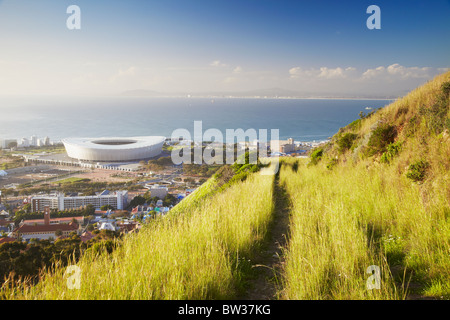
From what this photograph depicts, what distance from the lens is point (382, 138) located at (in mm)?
6684

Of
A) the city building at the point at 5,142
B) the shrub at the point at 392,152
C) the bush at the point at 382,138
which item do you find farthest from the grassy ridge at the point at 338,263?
the city building at the point at 5,142

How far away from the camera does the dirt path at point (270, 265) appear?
246 centimetres

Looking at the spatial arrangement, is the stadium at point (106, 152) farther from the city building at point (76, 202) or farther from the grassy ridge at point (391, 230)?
the grassy ridge at point (391, 230)

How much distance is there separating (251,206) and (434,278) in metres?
2.59

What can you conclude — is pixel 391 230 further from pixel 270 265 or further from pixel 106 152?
pixel 106 152

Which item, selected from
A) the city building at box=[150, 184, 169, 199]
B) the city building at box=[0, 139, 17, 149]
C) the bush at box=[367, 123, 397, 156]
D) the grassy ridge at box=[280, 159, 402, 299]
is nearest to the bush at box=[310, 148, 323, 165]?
the bush at box=[367, 123, 397, 156]

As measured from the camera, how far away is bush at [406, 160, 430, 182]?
3764 mm

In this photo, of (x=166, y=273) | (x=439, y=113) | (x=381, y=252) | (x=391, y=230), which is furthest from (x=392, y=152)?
(x=166, y=273)

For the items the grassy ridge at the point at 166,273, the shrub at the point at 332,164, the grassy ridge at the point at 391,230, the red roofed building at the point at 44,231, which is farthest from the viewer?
the shrub at the point at 332,164

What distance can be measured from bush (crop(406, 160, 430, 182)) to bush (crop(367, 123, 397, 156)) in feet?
9.41

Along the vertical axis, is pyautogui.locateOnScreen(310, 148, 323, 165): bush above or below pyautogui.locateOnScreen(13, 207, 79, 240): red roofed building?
above

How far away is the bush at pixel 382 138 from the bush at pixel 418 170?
2868mm

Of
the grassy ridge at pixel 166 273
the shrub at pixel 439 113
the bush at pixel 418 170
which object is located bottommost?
the grassy ridge at pixel 166 273

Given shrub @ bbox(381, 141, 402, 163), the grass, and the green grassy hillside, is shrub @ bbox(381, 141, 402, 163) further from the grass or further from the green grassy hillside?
the grass
